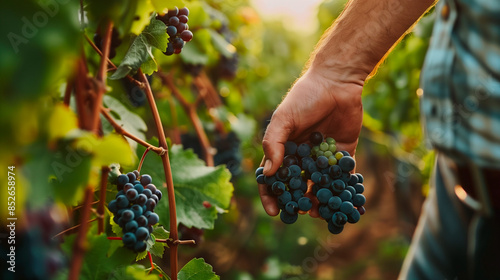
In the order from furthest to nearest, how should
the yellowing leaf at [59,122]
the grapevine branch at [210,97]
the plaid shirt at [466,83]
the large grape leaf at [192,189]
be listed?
the grapevine branch at [210,97] → the large grape leaf at [192,189] → the plaid shirt at [466,83] → the yellowing leaf at [59,122]

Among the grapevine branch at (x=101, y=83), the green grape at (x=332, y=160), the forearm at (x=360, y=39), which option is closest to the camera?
the grapevine branch at (x=101, y=83)

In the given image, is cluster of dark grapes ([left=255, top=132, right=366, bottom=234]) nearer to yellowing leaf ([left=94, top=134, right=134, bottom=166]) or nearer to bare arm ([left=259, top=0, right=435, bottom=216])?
bare arm ([left=259, top=0, right=435, bottom=216])

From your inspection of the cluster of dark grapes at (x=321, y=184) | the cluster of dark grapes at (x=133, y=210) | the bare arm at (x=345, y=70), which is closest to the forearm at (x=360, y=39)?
the bare arm at (x=345, y=70)

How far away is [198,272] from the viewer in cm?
108

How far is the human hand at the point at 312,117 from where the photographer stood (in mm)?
1132

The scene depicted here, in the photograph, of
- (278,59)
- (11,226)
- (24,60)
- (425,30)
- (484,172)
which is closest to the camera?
(24,60)

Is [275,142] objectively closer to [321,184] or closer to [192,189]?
[321,184]

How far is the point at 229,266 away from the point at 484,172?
2.57 metres

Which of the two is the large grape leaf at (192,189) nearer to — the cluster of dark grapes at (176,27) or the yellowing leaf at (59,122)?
the cluster of dark grapes at (176,27)

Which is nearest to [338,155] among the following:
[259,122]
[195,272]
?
[195,272]

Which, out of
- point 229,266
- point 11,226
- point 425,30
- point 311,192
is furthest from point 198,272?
point 229,266

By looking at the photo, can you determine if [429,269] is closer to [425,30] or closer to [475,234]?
[475,234]

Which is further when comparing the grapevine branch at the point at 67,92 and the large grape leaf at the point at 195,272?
the large grape leaf at the point at 195,272

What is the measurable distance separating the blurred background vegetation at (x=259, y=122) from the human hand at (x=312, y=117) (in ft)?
1.52
